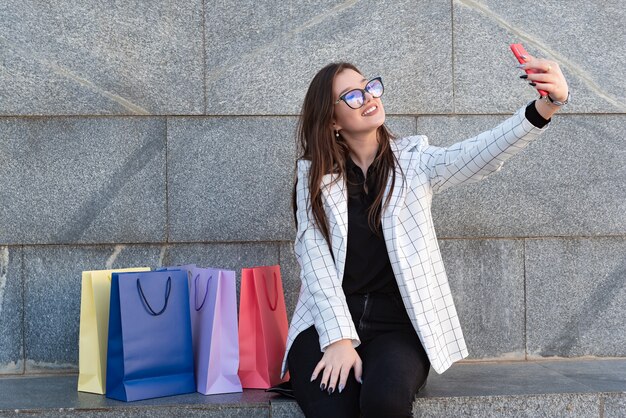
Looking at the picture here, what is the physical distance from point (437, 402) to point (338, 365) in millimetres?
616

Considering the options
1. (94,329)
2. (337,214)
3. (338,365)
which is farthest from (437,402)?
(94,329)

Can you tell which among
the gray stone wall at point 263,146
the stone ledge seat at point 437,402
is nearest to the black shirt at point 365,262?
the stone ledge seat at point 437,402

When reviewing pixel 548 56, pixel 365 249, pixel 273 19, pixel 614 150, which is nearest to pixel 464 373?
pixel 365 249

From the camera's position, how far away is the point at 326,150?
374 centimetres

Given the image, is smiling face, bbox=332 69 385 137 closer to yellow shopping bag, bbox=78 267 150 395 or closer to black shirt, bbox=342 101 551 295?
black shirt, bbox=342 101 551 295

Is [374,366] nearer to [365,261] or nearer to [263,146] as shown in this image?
[365,261]

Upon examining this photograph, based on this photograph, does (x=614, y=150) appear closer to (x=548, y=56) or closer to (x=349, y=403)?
(x=548, y=56)

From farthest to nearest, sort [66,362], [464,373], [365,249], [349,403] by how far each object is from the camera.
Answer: [66,362], [464,373], [365,249], [349,403]

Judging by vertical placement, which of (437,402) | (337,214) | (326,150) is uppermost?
(326,150)

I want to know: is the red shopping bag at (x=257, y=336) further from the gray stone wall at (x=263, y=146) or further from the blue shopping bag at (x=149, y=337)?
the gray stone wall at (x=263, y=146)

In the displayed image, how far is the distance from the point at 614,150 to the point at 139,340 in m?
3.04

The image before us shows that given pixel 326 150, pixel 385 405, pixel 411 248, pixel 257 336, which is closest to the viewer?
pixel 385 405

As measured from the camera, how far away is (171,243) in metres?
4.77

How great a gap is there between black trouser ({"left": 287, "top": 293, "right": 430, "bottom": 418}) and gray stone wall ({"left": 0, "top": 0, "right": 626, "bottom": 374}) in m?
1.21
